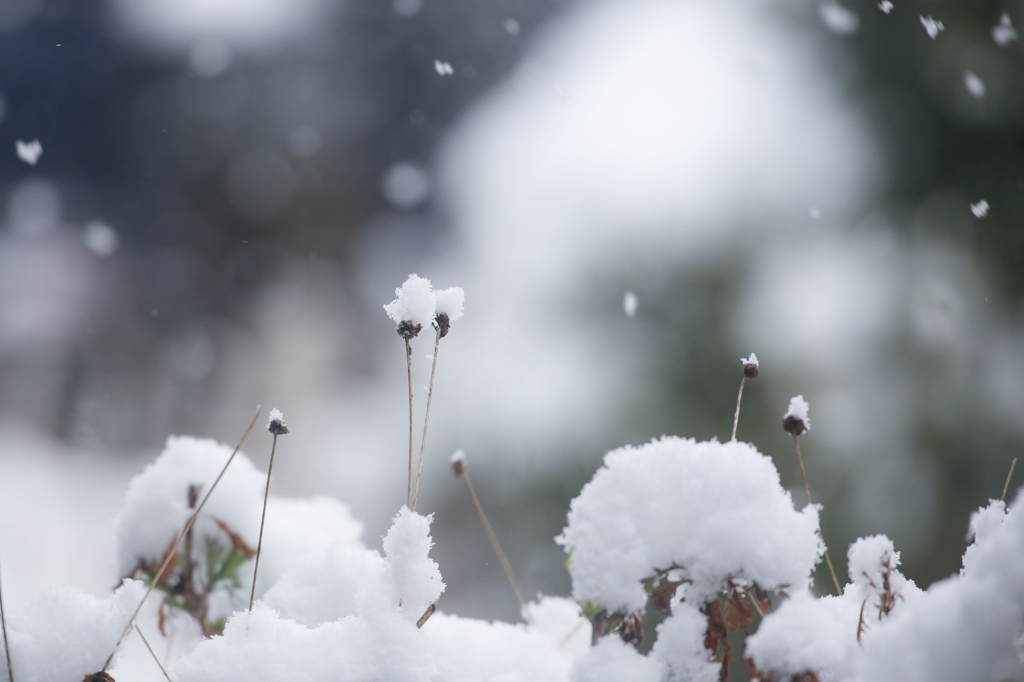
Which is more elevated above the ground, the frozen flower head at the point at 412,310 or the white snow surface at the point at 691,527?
the frozen flower head at the point at 412,310

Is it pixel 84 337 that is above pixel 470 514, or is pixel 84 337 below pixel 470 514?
above

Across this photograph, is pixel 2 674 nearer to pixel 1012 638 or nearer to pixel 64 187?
pixel 1012 638

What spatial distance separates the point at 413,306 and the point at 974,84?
174 inches

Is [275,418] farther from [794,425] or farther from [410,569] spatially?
[794,425]

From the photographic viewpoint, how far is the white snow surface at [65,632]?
38 centimetres

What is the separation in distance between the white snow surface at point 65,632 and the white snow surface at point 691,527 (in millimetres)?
345

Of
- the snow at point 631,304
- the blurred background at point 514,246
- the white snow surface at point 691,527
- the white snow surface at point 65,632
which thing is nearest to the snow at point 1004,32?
the blurred background at point 514,246

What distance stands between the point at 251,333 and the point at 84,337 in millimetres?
1125

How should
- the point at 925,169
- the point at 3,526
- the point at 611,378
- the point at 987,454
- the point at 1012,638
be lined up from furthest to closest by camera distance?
the point at 611,378 < the point at 925,169 < the point at 987,454 < the point at 3,526 < the point at 1012,638

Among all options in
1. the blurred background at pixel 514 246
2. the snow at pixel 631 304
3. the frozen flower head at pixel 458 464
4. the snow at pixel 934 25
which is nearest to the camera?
the frozen flower head at pixel 458 464

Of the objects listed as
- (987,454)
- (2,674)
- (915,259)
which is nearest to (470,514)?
(987,454)

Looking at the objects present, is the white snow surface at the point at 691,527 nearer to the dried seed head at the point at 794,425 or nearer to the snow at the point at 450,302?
the dried seed head at the point at 794,425

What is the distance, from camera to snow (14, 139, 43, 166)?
2.81 metres

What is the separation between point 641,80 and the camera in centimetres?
450
